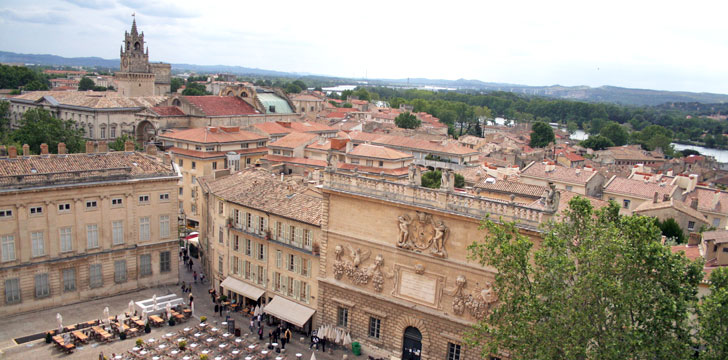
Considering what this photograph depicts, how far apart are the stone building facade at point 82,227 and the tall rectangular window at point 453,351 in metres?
23.6

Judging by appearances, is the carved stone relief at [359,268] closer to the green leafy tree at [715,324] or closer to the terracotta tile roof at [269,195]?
the terracotta tile roof at [269,195]

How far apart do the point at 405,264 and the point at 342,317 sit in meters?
6.11

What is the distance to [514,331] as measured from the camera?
20.5 m

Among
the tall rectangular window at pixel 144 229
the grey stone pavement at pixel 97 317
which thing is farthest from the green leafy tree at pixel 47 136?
the grey stone pavement at pixel 97 317

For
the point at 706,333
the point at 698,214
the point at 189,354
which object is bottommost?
the point at 189,354

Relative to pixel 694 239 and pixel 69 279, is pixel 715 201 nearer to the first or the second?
pixel 694 239

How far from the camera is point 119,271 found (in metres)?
39.3

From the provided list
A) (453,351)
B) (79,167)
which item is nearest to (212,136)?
(79,167)

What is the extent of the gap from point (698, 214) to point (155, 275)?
5036cm

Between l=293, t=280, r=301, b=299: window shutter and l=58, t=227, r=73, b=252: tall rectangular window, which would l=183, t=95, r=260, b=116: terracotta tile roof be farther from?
l=293, t=280, r=301, b=299: window shutter

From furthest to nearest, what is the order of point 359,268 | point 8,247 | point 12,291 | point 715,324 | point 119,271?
point 119,271, point 12,291, point 8,247, point 359,268, point 715,324

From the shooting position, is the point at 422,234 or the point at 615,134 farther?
the point at 615,134

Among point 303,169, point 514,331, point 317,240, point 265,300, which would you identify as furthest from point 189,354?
point 303,169

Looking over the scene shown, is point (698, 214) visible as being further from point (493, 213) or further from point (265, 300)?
point (265, 300)
